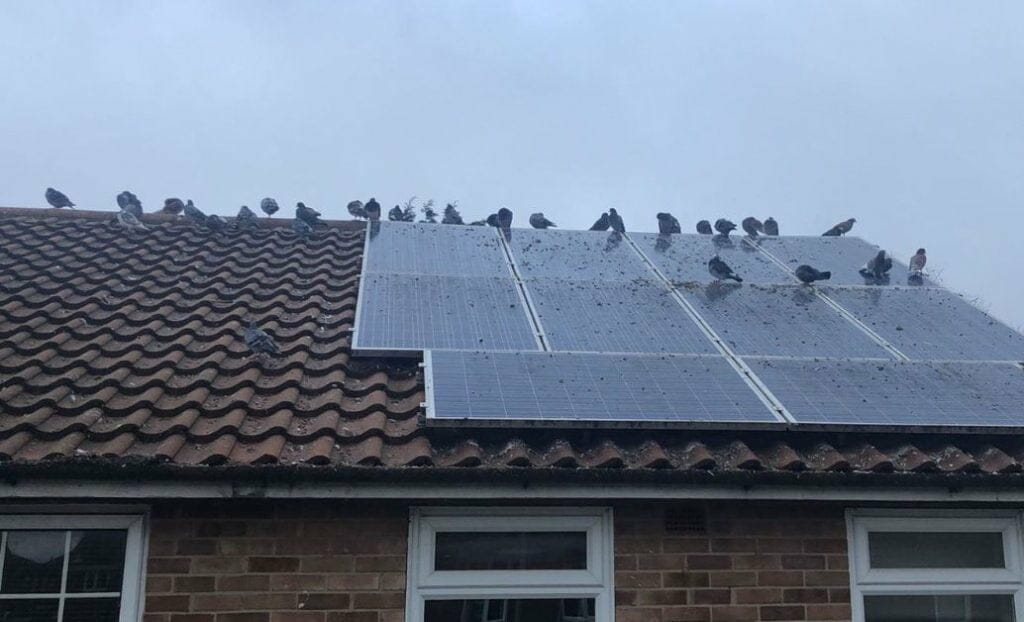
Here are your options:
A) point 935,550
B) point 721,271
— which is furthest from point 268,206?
point 935,550

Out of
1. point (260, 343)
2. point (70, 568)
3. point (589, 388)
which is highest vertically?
point (260, 343)

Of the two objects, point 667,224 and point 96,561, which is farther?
point 667,224

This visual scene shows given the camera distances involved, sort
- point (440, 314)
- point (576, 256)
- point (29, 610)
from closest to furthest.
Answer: point (29, 610) → point (440, 314) → point (576, 256)

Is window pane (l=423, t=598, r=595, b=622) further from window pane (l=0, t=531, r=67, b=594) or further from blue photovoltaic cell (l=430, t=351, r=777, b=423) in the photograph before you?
window pane (l=0, t=531, r=67, b=594)

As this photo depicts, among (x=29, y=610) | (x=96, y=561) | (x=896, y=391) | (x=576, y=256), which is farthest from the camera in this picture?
(x=576, y=256)

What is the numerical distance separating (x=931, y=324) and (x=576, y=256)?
329cm

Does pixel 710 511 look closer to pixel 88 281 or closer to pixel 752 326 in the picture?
pixel 752 326

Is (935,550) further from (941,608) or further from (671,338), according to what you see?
(671,338)

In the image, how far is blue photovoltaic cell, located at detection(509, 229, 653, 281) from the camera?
8.23 m

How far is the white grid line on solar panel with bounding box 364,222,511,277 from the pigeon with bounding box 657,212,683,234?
85.1 inches

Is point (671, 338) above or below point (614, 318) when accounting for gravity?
below

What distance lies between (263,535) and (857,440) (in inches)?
144

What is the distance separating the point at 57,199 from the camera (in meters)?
10.8

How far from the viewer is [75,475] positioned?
4582mm
